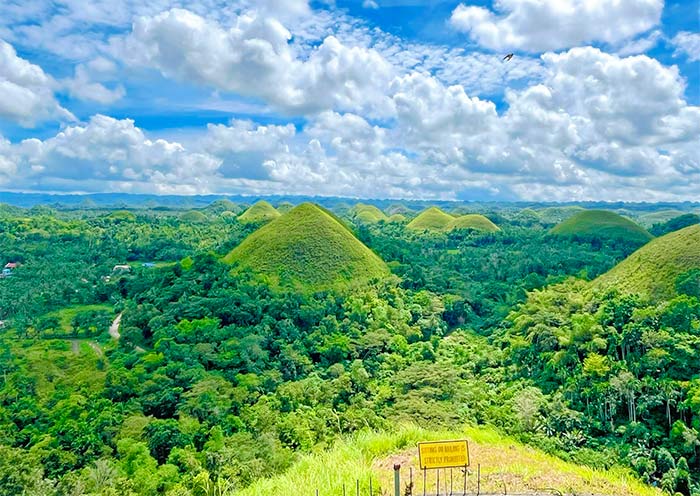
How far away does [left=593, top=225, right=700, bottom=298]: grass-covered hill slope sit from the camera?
71.2 ft

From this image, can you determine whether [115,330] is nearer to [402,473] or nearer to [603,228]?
[402,473]

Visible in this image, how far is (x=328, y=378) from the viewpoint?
19.4 metres

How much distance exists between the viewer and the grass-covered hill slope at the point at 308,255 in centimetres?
3114

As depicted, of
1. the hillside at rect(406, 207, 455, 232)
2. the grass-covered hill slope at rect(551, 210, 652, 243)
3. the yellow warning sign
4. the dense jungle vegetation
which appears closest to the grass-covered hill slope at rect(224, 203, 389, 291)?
the dense jungle vegetation

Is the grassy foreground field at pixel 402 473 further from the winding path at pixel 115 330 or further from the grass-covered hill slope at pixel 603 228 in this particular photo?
the grass-covered hill slope at pixel 603 228

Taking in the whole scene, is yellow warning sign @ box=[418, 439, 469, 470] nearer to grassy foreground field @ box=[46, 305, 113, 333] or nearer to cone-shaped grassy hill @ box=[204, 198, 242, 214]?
grassy foreground field @ box=[46, 305, 113, 333]

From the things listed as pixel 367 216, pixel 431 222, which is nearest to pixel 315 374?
pixel 431 222

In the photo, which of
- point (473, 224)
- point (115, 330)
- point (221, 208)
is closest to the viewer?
point (115, 330)

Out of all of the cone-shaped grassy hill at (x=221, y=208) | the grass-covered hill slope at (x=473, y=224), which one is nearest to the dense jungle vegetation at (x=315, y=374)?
the grass-covered hill slope at (x=473, y=224)

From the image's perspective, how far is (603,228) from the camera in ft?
185

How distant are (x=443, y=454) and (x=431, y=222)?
237 ft

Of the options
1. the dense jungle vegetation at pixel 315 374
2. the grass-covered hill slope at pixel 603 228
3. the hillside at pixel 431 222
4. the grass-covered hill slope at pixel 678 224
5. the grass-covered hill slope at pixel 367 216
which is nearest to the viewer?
the dense jungle vegetation at pixel 315 374

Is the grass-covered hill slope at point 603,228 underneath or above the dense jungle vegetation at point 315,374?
above

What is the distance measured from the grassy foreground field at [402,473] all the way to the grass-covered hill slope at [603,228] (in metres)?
50.8
